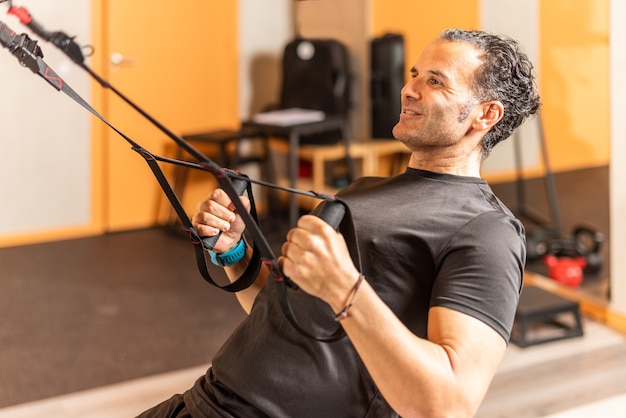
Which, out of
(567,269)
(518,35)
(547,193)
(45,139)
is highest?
(518,35)

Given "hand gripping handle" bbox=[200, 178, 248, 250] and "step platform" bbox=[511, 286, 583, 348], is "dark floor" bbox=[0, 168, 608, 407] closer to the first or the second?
"step platform" bbox=[511, 286, 583, 348]

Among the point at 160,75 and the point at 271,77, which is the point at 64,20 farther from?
the point at 271,77

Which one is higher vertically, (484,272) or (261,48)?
(261,48)

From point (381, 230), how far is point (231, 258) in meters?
0.29

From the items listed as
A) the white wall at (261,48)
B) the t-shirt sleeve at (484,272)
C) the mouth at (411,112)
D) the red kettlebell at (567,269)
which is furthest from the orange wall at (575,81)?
the t-shirt sleeve at (484,272)

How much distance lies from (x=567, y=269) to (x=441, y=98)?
2.48m

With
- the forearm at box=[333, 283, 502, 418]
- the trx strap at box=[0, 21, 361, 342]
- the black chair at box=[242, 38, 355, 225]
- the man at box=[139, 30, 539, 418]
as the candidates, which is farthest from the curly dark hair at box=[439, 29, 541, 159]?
the black chair at box=[242, 38, 355, 225]

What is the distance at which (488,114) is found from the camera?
1568mm

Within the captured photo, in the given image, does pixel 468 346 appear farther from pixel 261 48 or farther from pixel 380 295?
pixel 261 48

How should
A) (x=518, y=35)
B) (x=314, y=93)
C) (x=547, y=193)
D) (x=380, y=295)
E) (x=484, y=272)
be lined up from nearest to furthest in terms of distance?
(x=484, y=272) → (x=380, y=295) → (x=518, y=35) → (x=547, y=193) → (x=314, y=93)

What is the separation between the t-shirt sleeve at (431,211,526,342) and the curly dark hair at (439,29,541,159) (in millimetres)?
217

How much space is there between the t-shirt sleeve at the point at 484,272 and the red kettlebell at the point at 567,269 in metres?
2.48

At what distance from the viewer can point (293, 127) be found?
183 inches

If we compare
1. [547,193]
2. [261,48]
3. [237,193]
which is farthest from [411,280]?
[261,48]
